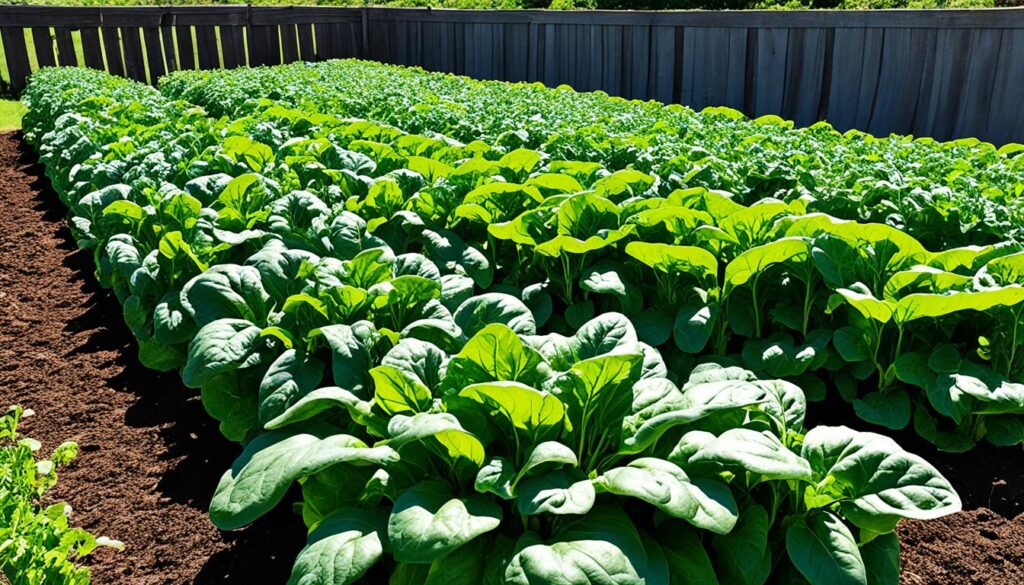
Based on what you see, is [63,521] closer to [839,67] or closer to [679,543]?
[679,543]

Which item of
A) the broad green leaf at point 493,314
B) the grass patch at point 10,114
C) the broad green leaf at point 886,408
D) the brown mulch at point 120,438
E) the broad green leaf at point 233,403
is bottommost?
the grass patch at point 10,114

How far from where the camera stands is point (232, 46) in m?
17.4

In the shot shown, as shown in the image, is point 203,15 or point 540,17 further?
point 203,15

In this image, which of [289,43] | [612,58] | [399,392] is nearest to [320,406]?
[399,392]

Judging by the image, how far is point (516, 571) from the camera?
1.82 meters

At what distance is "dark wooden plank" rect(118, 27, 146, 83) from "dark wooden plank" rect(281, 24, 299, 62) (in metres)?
2.84

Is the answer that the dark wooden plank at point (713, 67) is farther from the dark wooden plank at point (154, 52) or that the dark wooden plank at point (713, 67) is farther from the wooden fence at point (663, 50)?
the dark wooden plank at point (154, 52)

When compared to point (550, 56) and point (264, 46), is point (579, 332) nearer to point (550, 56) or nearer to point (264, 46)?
point (550, 56)

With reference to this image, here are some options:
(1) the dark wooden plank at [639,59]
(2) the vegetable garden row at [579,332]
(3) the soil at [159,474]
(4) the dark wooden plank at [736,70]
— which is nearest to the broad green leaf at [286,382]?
(2) the vegetable garden row at [579,332]

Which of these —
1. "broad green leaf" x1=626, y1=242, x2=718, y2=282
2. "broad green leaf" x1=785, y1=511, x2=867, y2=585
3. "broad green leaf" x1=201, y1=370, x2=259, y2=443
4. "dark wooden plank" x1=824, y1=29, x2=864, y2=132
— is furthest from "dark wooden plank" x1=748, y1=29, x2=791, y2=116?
"broad green leaf" x1=785, y1=511, x2=867, y2=585

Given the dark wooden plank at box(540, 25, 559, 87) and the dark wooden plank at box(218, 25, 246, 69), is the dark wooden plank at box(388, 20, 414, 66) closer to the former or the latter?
the dark wooden plank at box(218, 25, 246, 69)

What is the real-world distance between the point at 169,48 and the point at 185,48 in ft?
0.99

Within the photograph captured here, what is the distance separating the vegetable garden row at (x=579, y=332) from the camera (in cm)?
201

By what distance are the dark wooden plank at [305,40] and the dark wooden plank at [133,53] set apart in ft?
10.5
